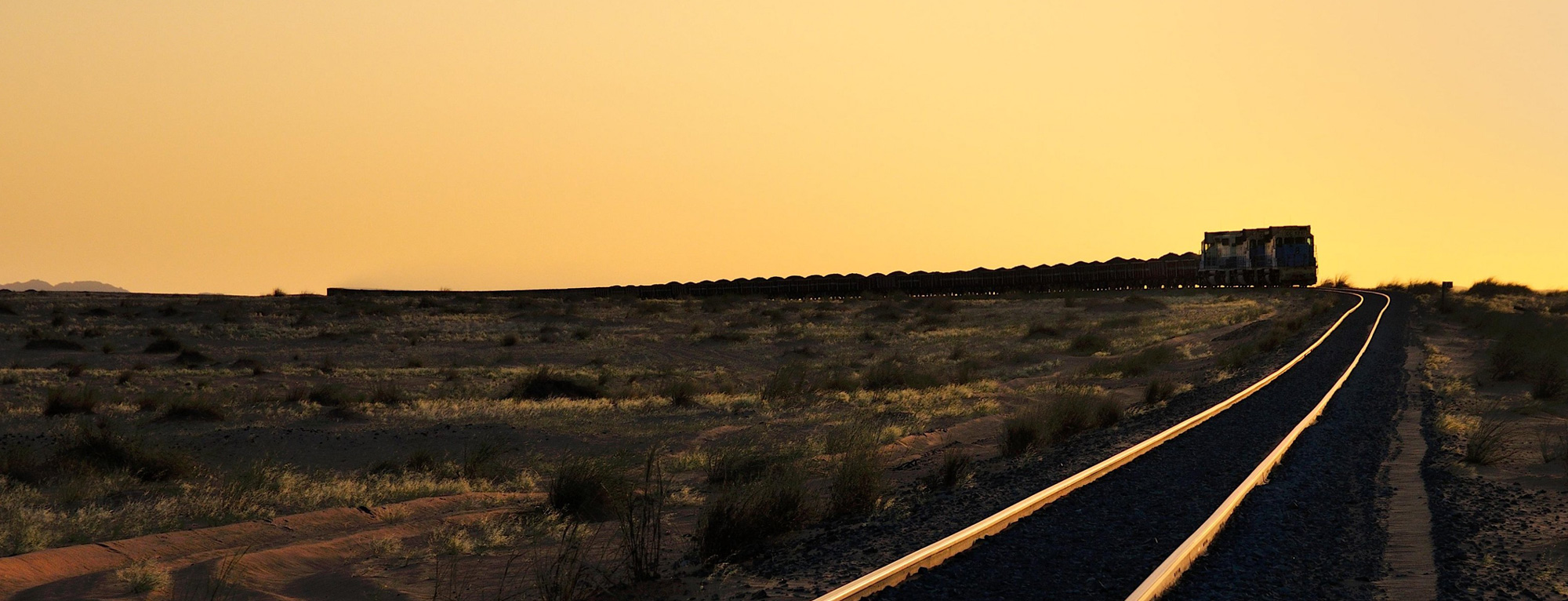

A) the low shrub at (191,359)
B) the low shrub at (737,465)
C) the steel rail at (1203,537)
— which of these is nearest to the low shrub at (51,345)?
the low shrub at (191,359)

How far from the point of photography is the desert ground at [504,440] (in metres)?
9.30

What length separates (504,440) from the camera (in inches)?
722

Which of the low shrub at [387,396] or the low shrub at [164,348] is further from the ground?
the low shrub at [164,348]

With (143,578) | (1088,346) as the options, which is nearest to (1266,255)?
(1088,346)

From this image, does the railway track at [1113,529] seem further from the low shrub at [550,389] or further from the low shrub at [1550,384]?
the low shrub at [550,389]

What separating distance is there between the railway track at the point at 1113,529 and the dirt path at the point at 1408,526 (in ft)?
3.99

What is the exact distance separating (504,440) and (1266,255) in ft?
174

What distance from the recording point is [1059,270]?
91.7 m

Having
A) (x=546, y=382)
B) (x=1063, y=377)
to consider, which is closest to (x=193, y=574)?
(x=546, y=382)

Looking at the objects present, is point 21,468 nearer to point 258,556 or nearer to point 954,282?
point 258,556

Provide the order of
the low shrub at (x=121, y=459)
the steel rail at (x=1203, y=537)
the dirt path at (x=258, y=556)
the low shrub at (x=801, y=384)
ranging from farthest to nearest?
the low shrub at (x=801, y=384)
the low shrub at (x=121, y=459)
the dirt path at (x=258, y=556)
the steel rail at (x=1203, y=537)

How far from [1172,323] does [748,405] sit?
30750mm

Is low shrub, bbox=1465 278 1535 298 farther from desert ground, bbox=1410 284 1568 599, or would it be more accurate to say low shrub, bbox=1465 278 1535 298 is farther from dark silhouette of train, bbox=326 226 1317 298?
desert ground, bbox=1410 284 1568 599

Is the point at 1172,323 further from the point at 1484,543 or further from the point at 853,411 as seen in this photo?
the point at 1484,543
